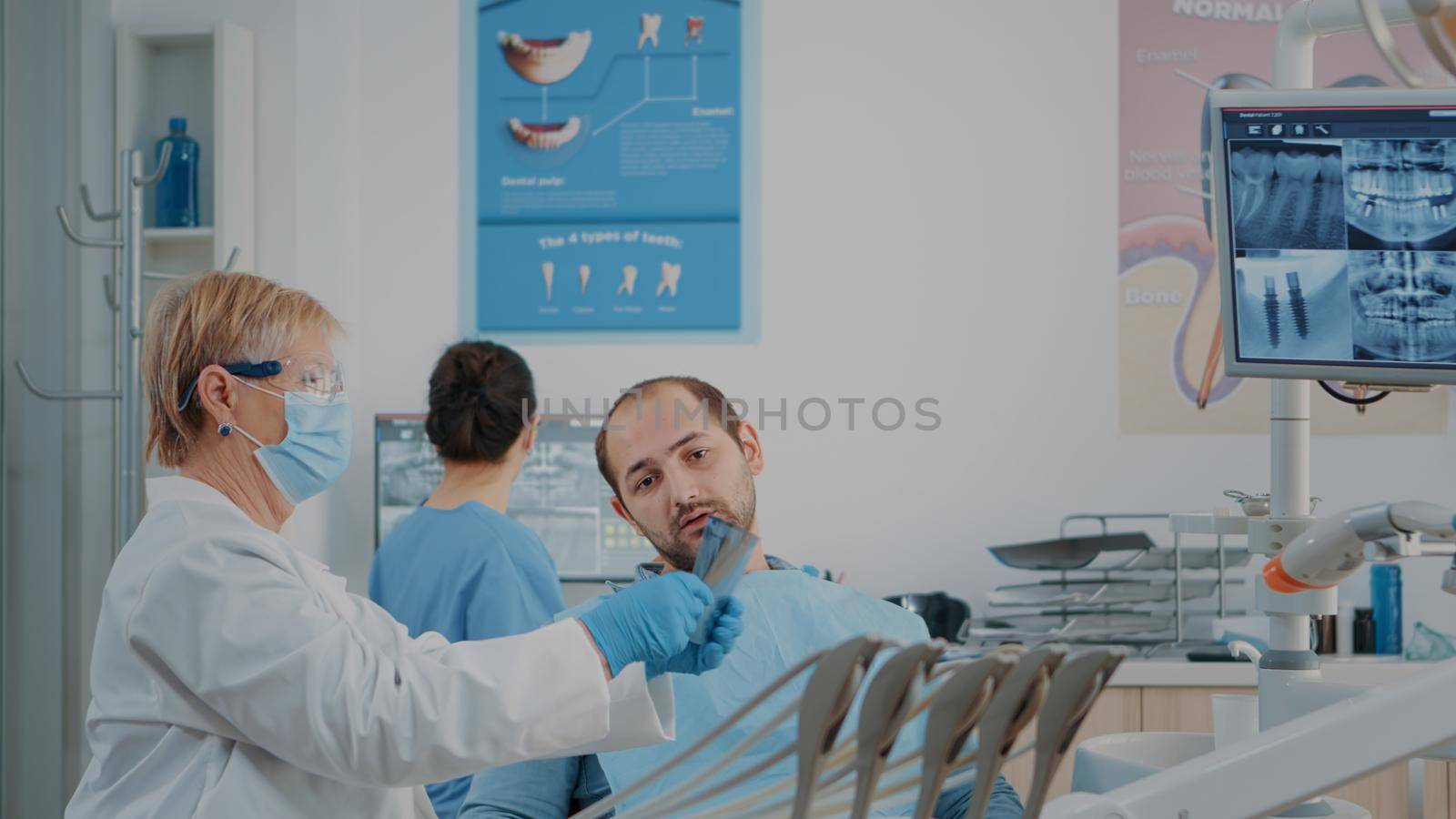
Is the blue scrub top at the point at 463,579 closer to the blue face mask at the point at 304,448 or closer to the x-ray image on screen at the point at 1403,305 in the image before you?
the blue face mask at the point at 304,448

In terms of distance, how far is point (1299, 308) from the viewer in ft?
4.25

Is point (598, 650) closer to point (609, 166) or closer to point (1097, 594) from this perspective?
point (1097, 594)

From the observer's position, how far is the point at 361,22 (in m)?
3.41

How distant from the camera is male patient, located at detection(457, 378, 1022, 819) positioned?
5.14ft

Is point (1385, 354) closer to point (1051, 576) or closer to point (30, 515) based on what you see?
point (1051, 576)

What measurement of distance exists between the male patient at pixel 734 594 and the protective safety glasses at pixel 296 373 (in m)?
0.45

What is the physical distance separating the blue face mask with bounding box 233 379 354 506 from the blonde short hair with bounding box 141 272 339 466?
0.04 meters

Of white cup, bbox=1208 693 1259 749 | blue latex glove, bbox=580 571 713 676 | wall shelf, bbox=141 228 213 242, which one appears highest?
wall shelf, bbox=141 228 213 242

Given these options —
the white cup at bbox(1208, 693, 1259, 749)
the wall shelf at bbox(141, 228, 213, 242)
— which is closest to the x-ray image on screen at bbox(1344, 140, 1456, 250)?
the white cup at bbox(1208, 693, 1259, 749)

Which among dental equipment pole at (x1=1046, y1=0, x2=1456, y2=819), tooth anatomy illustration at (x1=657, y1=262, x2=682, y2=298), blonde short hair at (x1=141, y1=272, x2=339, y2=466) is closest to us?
dental equipment pole at (x1=1046, y1=0, x2=1456, y2=819)

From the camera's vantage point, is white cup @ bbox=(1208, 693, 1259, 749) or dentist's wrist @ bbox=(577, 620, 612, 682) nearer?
dentist's wrist @ bbox=(577, 620, 612, 682)

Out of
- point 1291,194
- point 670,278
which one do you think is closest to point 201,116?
point 670,278

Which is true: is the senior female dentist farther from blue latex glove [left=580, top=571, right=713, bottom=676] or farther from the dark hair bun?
the dark hair bun

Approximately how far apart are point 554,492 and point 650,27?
1.25 meters
